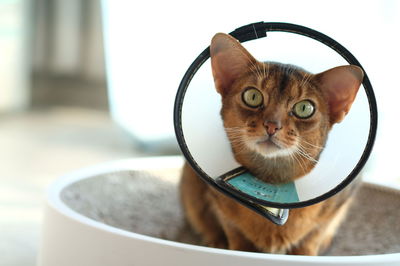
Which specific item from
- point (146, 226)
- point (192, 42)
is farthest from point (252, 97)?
point (192, 42)

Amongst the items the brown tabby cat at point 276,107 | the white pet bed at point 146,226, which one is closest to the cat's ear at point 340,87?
the brown tabby cat at point 276,107

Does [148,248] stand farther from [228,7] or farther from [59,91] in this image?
[59,91]

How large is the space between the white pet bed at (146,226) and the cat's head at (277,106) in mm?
112

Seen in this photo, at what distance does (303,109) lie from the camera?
0.66 meters

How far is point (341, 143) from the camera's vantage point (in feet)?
2.22

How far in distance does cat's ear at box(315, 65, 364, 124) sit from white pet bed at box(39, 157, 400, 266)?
162 millimetres

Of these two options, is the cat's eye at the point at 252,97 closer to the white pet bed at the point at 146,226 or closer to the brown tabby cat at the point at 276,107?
the brown tabby cat at the point at 276,107

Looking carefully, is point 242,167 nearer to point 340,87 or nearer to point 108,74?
point 340,87

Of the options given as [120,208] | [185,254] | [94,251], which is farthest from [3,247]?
[185,254]

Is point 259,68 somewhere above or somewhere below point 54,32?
above

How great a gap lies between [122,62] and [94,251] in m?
1.39

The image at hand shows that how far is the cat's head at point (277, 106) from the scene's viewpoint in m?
0.65

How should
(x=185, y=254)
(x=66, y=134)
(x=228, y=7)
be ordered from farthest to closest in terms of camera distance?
(x=66, y=134)
(x=228, y=7)
(x=185, y=254)

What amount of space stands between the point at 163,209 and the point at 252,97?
458mm
